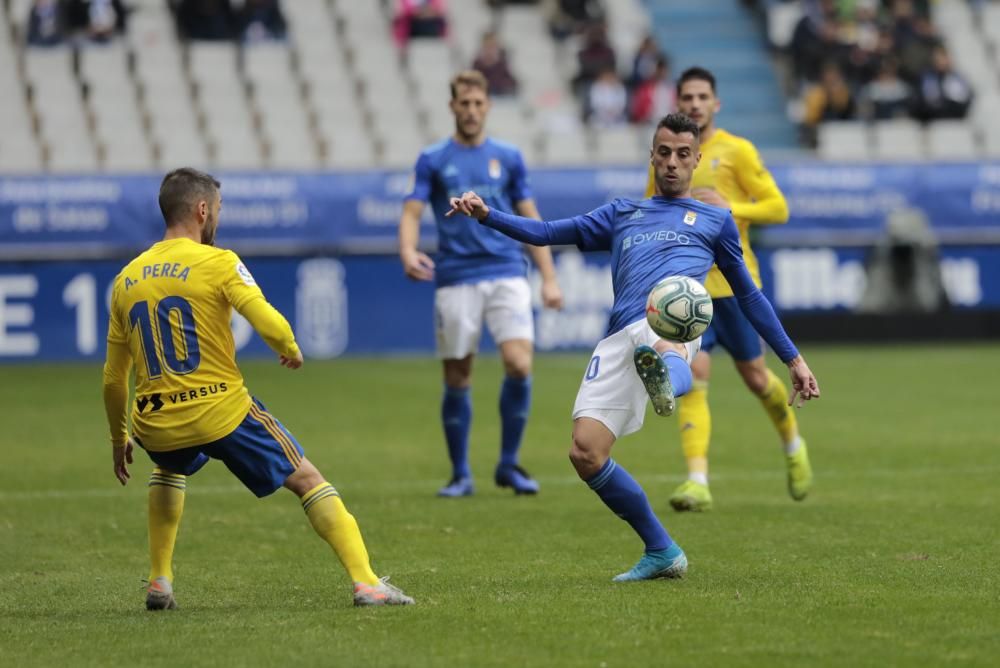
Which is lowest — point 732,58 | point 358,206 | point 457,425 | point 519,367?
point 457,425

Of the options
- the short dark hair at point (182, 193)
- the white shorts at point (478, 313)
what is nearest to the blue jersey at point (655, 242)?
the short dark hair at point (182, 193)

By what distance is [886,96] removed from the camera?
27.3 meters

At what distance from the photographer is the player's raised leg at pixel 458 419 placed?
11.0 meters

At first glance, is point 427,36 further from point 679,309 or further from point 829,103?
point 679,309

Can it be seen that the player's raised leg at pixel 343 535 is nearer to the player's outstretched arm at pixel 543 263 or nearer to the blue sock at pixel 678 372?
the blue sock at pixel 678 372

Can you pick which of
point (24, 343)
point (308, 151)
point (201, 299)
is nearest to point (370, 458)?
point (201, 299)

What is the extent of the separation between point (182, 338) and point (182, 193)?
0.56 meters

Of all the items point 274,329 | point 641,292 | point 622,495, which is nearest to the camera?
point 274,329

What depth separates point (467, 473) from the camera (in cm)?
1104

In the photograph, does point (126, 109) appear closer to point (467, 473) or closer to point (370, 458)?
point (370, 458)

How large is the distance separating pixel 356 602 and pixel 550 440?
23.7 feet

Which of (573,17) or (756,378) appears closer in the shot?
(756,378)

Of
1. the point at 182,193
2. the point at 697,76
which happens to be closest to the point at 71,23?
the point at 697,76

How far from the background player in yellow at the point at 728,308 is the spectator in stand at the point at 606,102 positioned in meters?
15.8
